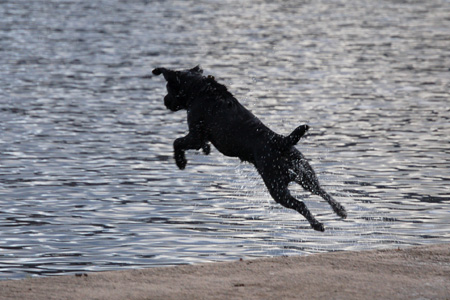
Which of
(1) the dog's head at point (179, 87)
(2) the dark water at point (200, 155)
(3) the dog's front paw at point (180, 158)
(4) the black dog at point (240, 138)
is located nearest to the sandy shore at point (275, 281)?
(4) the black dog at point (240, 138)

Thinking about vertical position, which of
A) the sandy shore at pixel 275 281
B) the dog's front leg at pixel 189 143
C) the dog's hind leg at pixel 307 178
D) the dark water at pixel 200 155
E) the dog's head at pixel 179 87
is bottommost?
the dark water at pixel 200 155

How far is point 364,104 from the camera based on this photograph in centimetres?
2247

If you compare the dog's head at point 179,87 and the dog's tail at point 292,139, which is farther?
the dog's head at point 179,87

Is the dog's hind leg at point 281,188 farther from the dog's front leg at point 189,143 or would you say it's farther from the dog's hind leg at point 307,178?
the dog's front leg at point 189,143

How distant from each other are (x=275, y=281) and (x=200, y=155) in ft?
27.9

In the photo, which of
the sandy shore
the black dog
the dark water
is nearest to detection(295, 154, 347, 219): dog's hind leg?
the black dog

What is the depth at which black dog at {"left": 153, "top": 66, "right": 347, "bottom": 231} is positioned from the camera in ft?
33.7

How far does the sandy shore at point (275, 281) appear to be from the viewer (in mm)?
8289

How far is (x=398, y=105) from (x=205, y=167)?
7.61 meters

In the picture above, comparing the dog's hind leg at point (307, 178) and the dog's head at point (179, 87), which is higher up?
the dog's head at point (179, 87)

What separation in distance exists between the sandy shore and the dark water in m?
1.39

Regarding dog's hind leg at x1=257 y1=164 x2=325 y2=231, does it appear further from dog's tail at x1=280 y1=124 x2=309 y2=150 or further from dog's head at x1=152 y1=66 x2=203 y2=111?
dog's head at x1=152 y1=66 x2=203 y2=111

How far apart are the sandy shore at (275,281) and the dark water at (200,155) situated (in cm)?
139

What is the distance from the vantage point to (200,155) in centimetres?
1709
